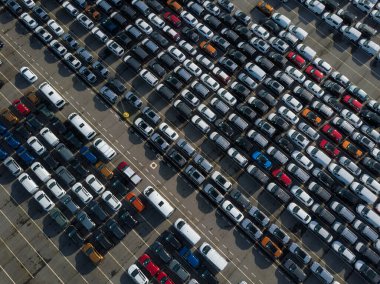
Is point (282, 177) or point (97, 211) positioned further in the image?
point (282, 177)

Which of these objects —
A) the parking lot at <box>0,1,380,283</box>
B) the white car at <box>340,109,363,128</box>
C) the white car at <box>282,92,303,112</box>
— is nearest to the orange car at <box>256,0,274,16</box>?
the parking lot at <box>0,1,380,283</box>

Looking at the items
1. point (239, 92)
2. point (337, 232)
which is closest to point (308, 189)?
point (337, 232)

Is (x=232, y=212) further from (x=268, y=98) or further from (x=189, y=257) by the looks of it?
(x=268, y=98)

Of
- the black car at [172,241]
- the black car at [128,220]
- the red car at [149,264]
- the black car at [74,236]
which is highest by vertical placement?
the black car at [172,241]

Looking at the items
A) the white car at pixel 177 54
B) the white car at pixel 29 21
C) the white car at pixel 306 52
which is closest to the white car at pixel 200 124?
the white car at pixel 177 54

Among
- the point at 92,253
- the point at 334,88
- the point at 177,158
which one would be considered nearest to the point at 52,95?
the point at 177,158

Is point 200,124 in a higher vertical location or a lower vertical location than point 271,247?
higher

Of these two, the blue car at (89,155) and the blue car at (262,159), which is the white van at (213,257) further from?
the blue car at (89,155)
